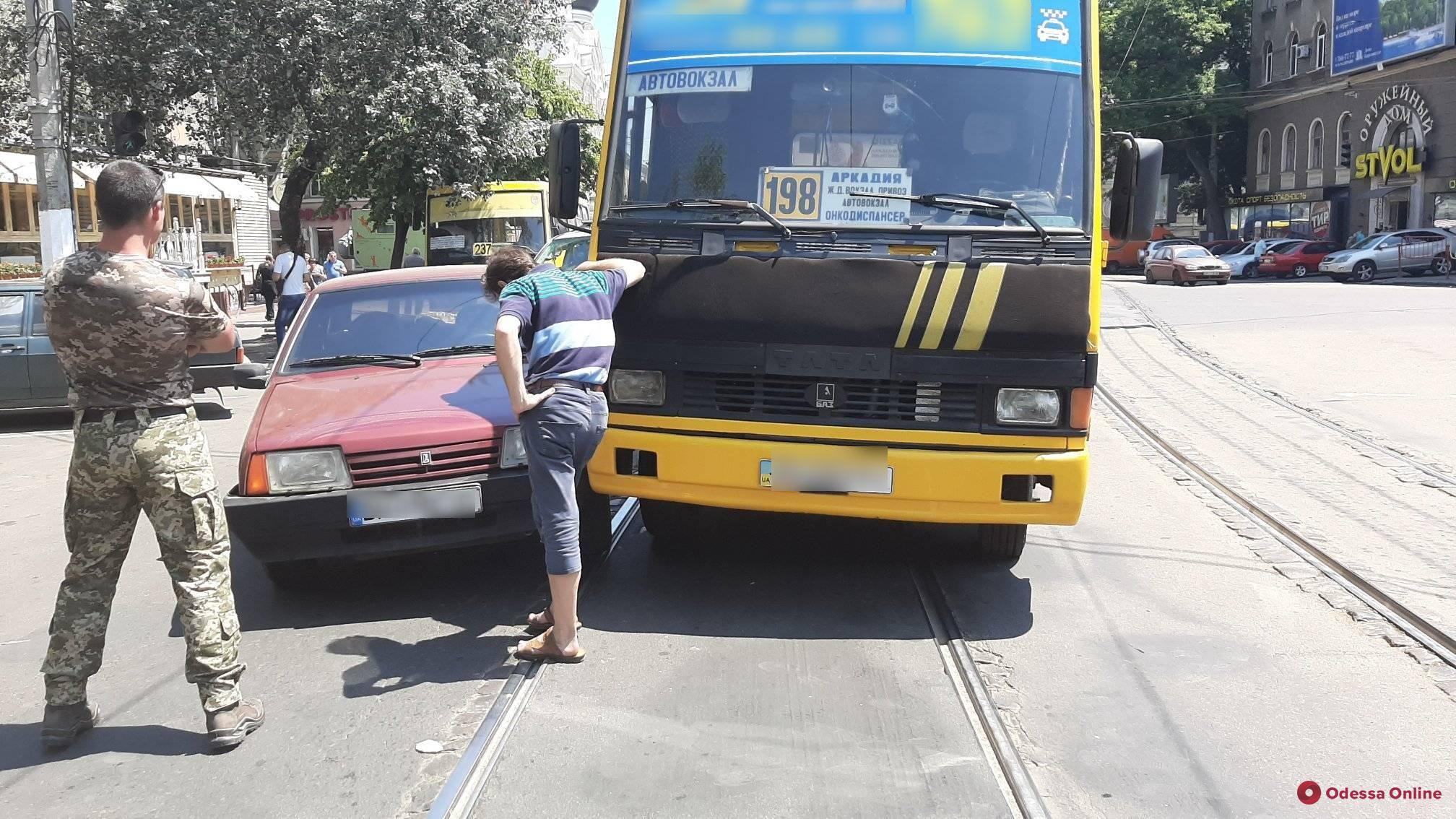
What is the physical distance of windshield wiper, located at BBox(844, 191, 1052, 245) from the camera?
5121mm

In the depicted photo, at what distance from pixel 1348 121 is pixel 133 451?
166ft

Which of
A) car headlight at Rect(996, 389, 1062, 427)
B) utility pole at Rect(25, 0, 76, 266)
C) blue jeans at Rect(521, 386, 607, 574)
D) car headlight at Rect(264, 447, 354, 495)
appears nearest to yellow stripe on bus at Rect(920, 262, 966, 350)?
car headlight at Rect(996, 389, 1062, 427)

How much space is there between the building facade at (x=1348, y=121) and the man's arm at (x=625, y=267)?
137ft

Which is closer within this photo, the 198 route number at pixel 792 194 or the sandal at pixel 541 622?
the sandal at pixel 541 622

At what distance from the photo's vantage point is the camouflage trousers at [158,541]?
3.95 meters

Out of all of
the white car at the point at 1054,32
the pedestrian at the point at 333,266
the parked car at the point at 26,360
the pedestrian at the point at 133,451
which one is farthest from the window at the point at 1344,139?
the pedestrian at the point at 133,451

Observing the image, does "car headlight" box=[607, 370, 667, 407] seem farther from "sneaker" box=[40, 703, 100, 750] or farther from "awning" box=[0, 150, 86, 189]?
"awning" box=[0, 150, 86, 189]

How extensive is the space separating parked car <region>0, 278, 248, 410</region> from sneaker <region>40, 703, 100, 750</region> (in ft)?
27.1

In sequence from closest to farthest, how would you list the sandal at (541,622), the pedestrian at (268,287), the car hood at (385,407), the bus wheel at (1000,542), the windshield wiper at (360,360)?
the sandal at (541,622)
the car hood at (385,407)
the bus wheel at (1000,542)
the windshield wiper at (360,360)
the pedestrian at (268,287)

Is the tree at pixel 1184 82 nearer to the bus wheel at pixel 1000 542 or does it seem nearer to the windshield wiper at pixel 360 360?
the bus wheel at pixel 1000 542

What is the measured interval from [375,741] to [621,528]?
9.78 ft

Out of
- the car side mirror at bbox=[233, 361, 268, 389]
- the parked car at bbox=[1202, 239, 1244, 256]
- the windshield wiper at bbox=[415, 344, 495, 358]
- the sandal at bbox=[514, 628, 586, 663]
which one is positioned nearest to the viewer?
the sandal at bbox=[514, 628, 586, 663]

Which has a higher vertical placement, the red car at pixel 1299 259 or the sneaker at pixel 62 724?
the red car at pixel 1299 259

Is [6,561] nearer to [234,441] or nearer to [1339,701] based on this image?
[234,441]
